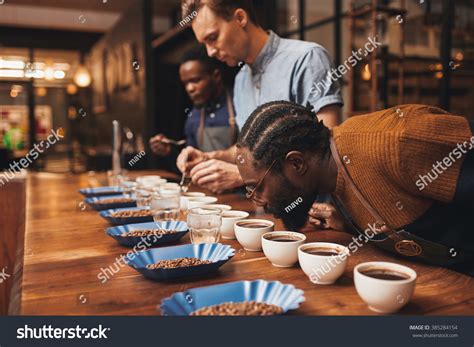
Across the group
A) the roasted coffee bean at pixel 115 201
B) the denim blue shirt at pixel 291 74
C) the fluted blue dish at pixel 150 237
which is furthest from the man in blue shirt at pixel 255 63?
the fluted blue dish at pixel 150 237

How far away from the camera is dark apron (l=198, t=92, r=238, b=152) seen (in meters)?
3.23

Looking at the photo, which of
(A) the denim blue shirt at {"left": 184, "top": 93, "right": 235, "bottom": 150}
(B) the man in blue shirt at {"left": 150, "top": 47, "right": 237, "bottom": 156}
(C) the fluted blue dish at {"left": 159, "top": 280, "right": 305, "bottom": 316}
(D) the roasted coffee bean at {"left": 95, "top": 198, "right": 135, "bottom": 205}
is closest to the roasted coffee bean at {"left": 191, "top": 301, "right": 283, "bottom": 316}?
(C) the fluted blue dish at {"left": 159, "top": 280, "right": 305, "bottom": 316}

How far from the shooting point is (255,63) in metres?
2.31

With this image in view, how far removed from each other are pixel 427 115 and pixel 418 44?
3.38 m

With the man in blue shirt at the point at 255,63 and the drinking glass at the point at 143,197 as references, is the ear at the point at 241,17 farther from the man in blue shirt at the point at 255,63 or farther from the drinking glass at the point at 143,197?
the drinking glass at the point at 143,197

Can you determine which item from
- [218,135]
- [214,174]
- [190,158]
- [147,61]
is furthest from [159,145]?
[147,61]

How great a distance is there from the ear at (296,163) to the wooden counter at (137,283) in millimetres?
255

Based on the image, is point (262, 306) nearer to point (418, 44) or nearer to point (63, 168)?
point (418, 44)

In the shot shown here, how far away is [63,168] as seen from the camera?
1093 centimetres

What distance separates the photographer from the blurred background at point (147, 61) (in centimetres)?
349

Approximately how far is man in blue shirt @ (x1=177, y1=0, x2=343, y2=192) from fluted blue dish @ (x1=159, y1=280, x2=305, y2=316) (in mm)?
1064

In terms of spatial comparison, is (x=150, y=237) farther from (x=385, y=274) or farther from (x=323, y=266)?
(x=385, y=274)

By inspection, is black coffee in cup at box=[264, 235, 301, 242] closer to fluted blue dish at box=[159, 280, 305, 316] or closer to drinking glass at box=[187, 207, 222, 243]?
drinking glass at box=[187, 207, 222, 243]

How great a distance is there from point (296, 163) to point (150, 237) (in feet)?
1.63
